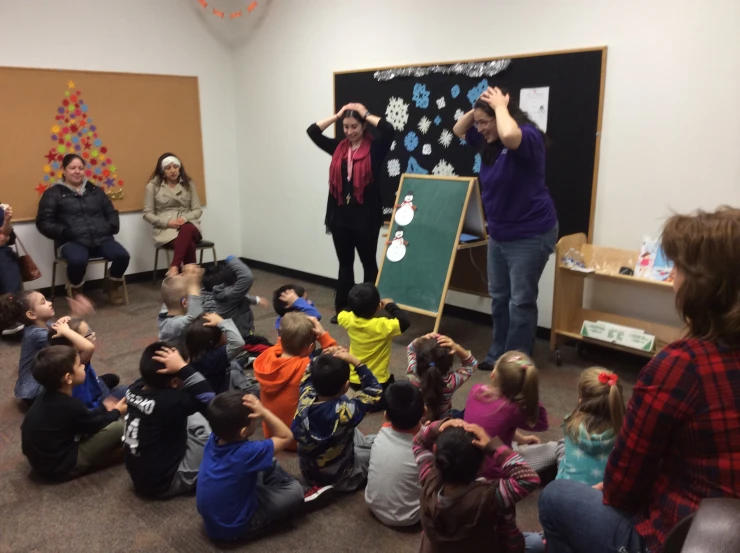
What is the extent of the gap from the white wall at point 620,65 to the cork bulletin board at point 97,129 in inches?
48.3

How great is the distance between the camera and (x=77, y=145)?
5.01m

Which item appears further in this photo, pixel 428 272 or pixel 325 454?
pixel 428 272

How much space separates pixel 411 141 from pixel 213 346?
2321mm

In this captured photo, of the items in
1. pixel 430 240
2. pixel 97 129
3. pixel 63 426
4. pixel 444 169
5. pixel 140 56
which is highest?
pixel 140 56

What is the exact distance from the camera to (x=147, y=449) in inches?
83.7

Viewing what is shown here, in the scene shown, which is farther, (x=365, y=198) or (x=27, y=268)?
(x=27, y=268)

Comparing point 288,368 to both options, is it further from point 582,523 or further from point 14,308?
point 14,308

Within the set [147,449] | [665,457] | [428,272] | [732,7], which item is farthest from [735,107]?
[147,449]

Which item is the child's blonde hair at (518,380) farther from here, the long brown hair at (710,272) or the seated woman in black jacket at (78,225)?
the seated woman in black jacket at (78,225)

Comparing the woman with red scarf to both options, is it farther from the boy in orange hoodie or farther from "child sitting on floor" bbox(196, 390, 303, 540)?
"child sitting on floor" bbox(196, 390, 303, 540)

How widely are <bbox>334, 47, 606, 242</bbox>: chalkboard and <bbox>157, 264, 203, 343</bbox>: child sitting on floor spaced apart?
2.00m

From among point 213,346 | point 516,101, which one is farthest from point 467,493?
point 516,101

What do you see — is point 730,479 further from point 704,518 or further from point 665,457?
point 704,518

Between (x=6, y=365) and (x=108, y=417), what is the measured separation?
1.70 metres
